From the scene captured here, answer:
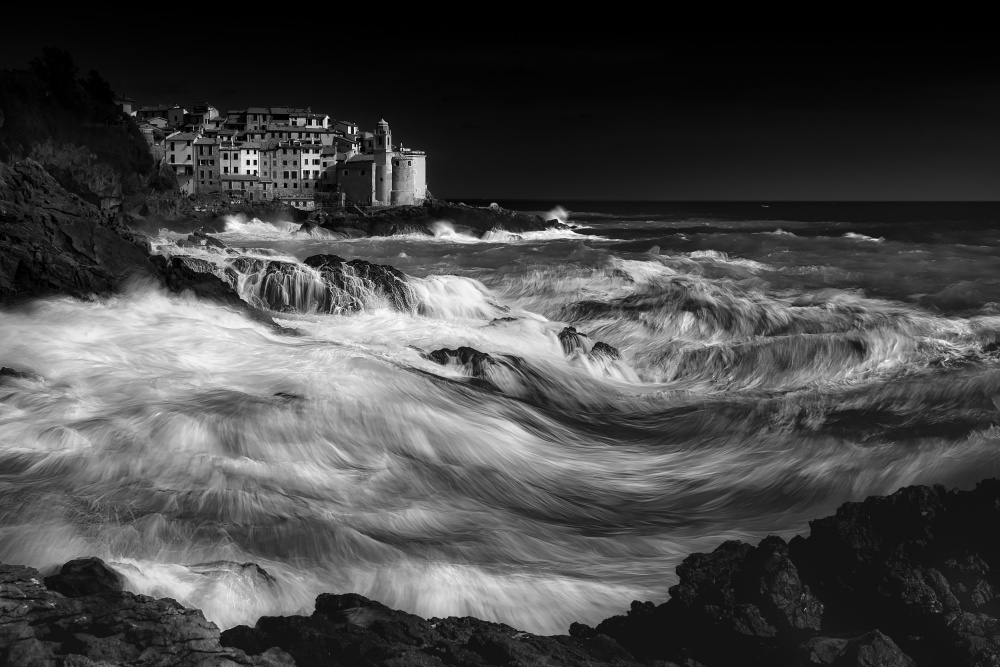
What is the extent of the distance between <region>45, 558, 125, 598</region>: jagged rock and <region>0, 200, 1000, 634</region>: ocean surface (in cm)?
27

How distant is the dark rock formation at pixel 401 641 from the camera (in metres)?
5.84

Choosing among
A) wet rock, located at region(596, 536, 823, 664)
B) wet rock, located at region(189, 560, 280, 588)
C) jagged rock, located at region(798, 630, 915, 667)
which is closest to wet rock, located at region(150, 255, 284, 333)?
wet rock, located at region(189, 560, 280, 588)

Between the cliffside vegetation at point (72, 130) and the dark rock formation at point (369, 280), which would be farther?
the cliffside vegetation at point (72, 130)

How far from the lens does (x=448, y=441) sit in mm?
11203

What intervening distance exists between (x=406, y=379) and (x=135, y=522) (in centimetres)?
547

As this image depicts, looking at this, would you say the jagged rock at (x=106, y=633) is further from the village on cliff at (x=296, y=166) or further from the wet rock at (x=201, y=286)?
the village on cliff at (x=296, y=166)

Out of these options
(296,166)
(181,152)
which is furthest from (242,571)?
(181,152)

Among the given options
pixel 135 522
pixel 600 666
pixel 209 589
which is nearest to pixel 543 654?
pixel 600 666

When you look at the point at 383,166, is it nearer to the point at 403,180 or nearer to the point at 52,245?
the point at 403,180

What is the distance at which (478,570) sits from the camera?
7.68 meters

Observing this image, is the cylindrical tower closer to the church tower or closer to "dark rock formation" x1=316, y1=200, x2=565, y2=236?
the church tower

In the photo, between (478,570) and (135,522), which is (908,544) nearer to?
(478,570)

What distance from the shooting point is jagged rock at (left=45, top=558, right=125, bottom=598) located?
6113 millimetres

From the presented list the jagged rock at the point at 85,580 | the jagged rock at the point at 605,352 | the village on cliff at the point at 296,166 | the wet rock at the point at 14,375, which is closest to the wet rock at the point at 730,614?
the jagged rock at the point at 85,580
